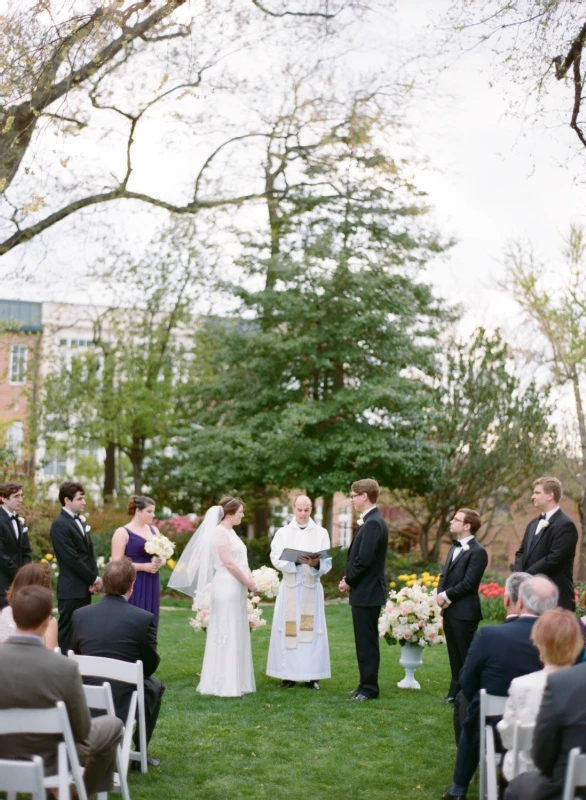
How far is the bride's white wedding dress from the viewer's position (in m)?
9.44

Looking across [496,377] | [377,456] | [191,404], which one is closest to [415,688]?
[377,456]

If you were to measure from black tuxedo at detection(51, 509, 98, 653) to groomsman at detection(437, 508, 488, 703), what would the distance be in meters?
3.32

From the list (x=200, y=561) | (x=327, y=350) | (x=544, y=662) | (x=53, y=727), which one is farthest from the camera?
(x=327, y=350)

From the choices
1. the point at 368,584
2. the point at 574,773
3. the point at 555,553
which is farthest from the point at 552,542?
the point at 574,773

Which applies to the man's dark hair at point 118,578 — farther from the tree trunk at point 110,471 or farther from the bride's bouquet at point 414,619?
the tree trunk at point 110,471

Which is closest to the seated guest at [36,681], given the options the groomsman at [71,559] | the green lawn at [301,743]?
the green lawn at [301,743]

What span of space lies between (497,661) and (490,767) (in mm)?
623

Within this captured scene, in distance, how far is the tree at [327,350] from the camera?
860 inches

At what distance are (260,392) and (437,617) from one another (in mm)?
13861

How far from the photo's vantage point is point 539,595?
527 cm

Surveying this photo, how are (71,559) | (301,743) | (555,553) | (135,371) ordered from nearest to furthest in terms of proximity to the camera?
(301,743), (555,553), (71,559), (135,371)

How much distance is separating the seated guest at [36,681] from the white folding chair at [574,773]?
2.26 meters

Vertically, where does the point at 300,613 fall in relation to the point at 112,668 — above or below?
below

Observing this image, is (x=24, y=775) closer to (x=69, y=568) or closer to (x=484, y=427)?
(x=69, y=568)
